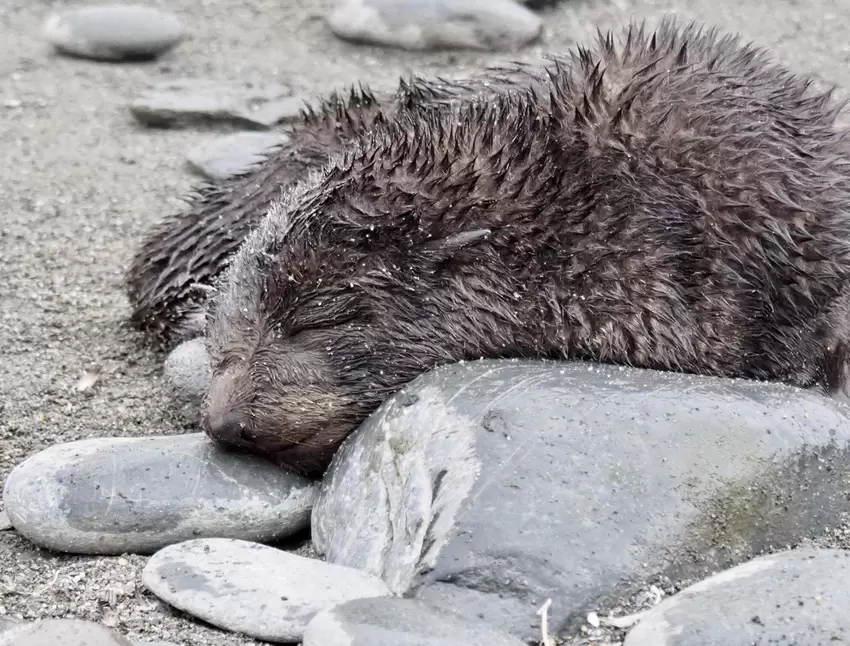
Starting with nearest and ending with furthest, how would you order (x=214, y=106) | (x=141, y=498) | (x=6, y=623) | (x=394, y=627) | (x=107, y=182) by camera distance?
(x=394, y=627) → (x=6, y=623) → (x=141, y=498) → (x=107, y=182) → (x=214, y=106)

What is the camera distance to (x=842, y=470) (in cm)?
302

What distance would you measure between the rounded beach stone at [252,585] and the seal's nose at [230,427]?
42cm

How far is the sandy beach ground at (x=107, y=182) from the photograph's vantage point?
10.3ft

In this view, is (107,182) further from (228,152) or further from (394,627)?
(394,627)

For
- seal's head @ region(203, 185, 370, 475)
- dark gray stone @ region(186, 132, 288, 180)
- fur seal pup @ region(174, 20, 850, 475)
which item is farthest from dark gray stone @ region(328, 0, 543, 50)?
seal's head @ region(203, 185, 370, 475)

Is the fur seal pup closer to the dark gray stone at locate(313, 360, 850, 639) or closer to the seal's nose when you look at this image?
the seal's nose

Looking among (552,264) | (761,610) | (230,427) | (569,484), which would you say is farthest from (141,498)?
(761,610)

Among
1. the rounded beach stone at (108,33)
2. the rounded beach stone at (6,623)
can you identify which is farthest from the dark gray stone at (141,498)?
the rounded beach stone at (108,33)

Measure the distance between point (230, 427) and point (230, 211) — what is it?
1276mm

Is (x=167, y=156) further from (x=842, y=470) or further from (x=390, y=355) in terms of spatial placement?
(x=842, y=470)

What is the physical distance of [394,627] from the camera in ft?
7.90

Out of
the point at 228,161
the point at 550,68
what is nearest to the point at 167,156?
the point at 228,161

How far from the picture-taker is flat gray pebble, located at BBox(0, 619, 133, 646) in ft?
7.93

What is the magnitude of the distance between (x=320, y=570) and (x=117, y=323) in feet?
7.45
